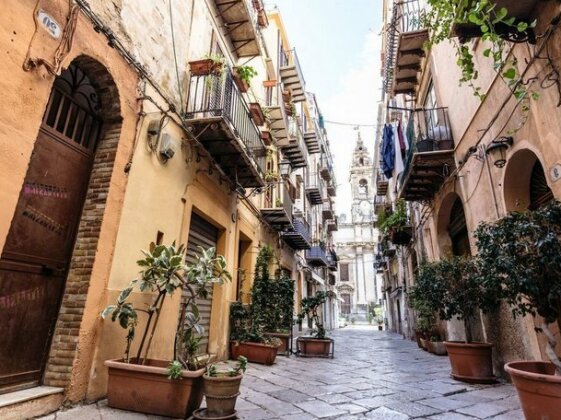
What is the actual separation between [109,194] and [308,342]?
6.56 meters

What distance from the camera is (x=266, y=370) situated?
636cm

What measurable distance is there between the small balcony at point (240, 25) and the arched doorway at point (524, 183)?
6.66 m

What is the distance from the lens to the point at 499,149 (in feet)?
16.8

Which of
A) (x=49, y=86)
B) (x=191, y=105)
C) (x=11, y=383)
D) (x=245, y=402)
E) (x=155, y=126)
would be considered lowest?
(x=245, y=402)

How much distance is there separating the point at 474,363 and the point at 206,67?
670cm

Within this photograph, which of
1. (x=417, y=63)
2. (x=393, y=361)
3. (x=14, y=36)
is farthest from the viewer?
(x=417, y=63)

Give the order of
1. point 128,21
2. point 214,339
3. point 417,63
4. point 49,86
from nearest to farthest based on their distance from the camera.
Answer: point 49,86 < point 128,21 < point 214,339 < point 417,63

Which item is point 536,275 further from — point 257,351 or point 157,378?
point 257,351

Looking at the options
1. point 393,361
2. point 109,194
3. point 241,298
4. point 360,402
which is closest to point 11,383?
point 109,194

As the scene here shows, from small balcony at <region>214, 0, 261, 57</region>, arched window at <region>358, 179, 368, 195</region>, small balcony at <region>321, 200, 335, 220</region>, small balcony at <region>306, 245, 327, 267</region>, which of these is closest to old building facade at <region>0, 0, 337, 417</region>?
small balcony at <region>214, 0, 261, 57</region>

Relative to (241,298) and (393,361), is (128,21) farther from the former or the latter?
(393,361)

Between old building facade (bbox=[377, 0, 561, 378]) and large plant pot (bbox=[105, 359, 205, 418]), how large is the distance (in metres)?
4.36

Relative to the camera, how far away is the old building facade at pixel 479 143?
13.0 ft

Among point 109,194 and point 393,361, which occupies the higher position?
point 109,194
